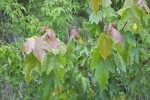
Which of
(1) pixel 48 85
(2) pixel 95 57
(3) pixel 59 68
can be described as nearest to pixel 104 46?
(2) pixel 95 57

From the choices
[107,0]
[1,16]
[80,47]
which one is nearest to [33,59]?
[107,0]

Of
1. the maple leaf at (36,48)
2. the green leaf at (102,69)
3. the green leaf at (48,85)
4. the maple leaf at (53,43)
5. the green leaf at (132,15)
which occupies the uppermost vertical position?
the green leaf at (132,15)

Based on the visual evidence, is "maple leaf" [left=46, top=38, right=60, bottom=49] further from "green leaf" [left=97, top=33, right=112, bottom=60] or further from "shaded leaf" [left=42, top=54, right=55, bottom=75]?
"green leaf" [left=97, top=33, right=112, bottom=60]

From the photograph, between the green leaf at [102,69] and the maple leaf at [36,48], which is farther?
the green leaf at [102,69]

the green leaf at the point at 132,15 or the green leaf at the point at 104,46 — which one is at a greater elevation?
the green leaf at the point at 132,15

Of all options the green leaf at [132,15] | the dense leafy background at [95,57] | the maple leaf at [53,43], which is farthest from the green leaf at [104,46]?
the maple leaf at [53,43]

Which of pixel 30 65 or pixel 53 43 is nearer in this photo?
pixel 30 65

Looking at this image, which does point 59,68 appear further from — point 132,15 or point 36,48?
point 132,15

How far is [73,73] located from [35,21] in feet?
5.74

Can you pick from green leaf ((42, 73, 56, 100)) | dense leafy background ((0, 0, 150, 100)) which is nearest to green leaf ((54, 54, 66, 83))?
dense leafy background ((0, 0, 150, 100))

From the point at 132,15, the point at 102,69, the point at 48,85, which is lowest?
the point at 48,85

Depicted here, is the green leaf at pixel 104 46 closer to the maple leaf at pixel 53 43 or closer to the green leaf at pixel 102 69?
the green leaf at pixel 102 69

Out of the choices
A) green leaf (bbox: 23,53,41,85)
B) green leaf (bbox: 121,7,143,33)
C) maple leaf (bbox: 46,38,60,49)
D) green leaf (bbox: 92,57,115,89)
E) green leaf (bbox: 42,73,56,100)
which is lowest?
green leaf (bbox: 42,73,56,100)

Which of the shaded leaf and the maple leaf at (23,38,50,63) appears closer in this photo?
the maple leaf at (23,38,50,63)
